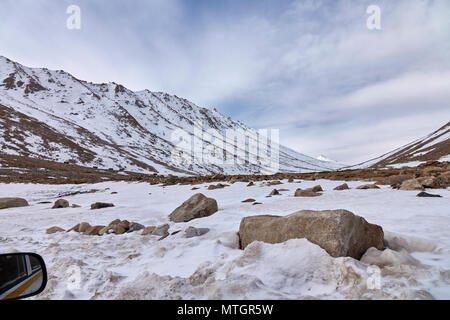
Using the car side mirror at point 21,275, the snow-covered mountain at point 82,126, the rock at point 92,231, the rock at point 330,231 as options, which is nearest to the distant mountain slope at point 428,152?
the rock at point 330,231

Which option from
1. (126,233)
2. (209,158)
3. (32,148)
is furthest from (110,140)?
(126,233)

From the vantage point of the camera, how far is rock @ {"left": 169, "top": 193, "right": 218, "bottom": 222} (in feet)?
26.7

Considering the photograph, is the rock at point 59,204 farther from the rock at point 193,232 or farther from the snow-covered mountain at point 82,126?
the snow-covered mountain at point 82,126

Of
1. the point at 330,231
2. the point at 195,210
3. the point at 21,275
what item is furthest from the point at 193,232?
the point at 21,275

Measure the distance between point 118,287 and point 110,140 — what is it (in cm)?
11290

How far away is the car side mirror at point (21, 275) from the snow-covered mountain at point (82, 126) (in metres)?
74.9

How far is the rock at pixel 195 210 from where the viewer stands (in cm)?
812

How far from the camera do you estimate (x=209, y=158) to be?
137000mm

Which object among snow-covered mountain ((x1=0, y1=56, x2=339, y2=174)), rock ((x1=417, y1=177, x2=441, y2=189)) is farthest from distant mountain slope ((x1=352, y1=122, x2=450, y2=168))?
snow-covered mountain ((x1=0, y1=56, x2=339, y2=174))

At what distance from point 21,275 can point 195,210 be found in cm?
570

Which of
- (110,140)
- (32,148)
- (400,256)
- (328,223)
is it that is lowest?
(400,256)

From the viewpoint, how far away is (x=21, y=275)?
271 cm
